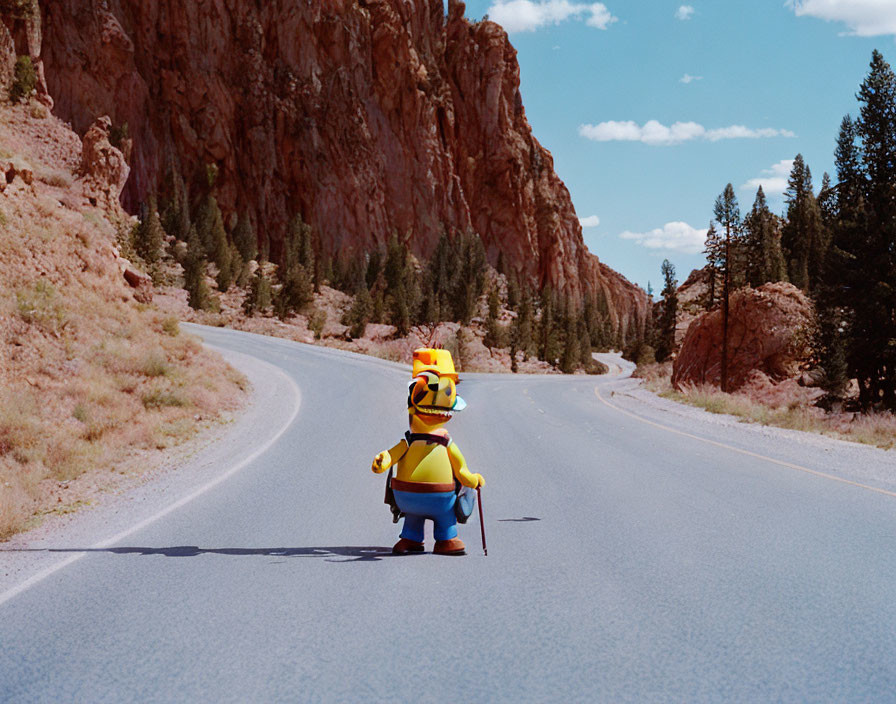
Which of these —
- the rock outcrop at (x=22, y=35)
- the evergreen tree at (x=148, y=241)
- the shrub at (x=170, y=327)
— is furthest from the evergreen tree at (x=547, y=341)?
the shrub at (x=170, y=327)

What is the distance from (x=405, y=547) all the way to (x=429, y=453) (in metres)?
0.94

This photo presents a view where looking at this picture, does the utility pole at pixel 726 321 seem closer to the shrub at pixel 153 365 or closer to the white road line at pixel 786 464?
the white road line at pixel 786 464

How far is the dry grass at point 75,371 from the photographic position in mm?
9586

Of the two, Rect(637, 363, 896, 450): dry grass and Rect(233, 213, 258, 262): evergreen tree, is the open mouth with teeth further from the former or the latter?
Rect(233, 213, 258, 262): evergreen tree

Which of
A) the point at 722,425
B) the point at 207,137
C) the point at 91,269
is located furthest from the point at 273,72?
the point at 722,425

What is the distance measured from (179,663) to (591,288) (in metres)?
167

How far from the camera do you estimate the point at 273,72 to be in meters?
92.8

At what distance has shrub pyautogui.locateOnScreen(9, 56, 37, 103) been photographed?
174ft

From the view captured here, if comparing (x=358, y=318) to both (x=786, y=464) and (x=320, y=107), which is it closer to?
(x=320, y=107)

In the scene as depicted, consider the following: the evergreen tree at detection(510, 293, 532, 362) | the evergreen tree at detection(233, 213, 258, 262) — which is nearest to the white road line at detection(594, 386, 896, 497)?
the evergreen tree at detection(510, 293, 532, 362)

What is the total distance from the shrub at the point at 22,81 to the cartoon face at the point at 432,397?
59.8m

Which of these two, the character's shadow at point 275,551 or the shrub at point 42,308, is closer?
the character's shadow at point 275,551

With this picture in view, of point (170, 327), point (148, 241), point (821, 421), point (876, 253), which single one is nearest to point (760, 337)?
point (876, 253)

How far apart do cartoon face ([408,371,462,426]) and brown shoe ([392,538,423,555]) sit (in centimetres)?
111
